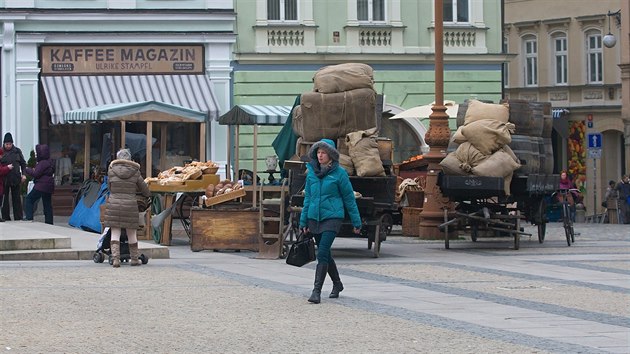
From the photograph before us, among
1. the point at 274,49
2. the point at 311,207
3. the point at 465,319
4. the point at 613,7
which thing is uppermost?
the point at 613,7

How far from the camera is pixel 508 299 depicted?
50.1ft

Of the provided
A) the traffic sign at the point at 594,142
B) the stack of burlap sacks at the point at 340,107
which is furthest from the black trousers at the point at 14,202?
the traffic sign at the point at 594,142

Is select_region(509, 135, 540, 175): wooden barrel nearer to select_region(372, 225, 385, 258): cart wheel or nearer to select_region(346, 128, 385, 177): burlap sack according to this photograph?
select_region(372, 225, 385, 258): cart wheel

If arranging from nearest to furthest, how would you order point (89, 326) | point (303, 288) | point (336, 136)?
point (89, 326) → point (303, 288) → point (336, 136)

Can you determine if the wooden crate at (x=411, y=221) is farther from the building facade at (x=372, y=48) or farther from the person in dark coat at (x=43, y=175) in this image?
the building facade at (x=372, y=48)

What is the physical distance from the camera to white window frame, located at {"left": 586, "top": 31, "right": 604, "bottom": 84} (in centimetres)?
5528

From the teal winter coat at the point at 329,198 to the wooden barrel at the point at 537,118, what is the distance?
936 centimetres

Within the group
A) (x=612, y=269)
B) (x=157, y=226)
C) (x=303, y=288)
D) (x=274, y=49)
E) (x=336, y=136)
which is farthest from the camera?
(x=274, y=49)

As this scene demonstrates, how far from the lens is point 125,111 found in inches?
1174

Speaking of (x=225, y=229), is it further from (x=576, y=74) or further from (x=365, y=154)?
(x=576, y=74)

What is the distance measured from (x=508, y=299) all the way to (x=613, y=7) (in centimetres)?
4086

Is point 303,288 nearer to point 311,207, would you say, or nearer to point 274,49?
point 311,207

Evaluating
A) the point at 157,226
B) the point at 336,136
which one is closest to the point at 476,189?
the point at 336,136

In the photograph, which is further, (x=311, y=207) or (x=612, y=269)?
(x=612, y=269)
